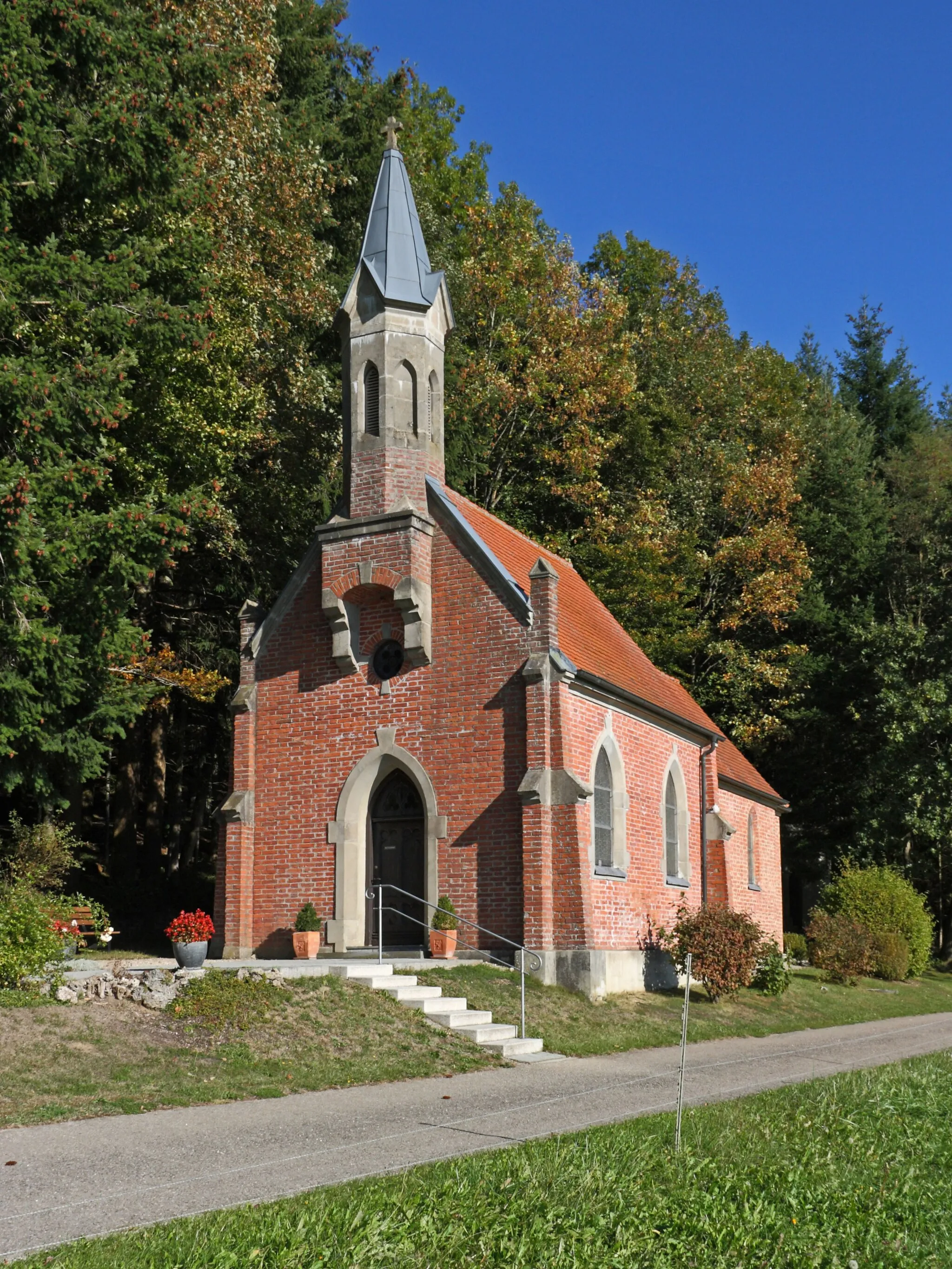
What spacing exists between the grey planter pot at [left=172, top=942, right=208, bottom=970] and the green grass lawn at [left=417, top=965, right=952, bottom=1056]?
10.4 ft

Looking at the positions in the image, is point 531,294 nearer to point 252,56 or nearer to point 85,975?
point 252,56

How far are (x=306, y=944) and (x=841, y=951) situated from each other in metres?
13.9

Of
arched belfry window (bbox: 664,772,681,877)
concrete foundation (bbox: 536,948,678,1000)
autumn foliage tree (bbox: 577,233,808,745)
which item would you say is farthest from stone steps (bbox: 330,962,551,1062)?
autumn foliage tree (bbox: 577,233,808,745)

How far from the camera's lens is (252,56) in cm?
2700

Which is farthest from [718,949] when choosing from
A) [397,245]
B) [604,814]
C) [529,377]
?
[529,377]

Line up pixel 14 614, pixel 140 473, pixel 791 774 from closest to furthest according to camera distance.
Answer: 1. pixel 14 614
2. pixel 140 473
3. pixel 791 774

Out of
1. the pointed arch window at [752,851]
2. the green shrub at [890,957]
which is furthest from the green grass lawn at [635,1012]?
the pointed arch window at [752,851]

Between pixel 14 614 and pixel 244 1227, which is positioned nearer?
pixel 244 1227

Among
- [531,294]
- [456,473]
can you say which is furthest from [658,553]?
[531,294]

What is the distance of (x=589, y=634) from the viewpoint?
23188 millimetres

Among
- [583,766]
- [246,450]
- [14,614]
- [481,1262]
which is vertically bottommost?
[481,1262]

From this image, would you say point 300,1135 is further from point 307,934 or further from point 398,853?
point 398,853

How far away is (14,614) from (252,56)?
1560cm

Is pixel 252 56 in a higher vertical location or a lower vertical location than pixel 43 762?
higher
